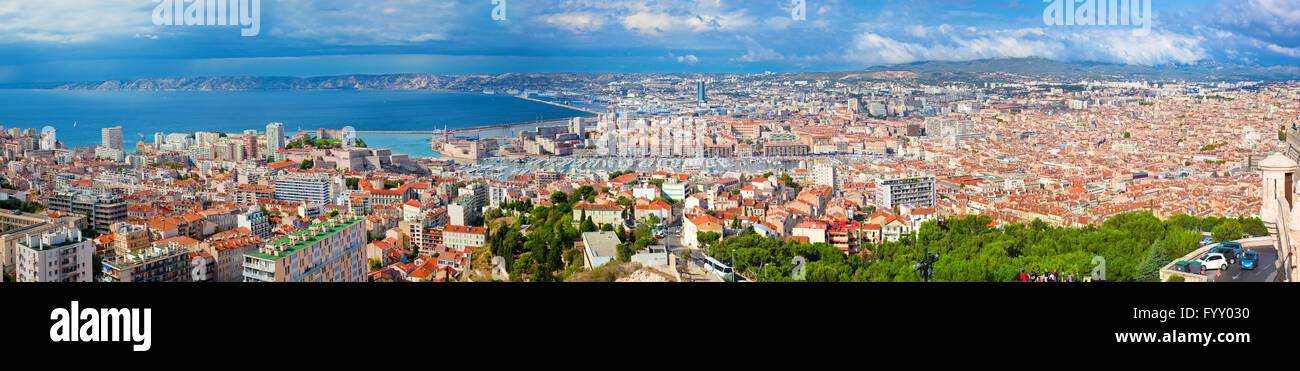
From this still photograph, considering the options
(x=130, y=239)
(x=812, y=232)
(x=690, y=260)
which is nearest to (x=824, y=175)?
(x=812, y=232)

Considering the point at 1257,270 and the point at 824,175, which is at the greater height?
the point at 824,175

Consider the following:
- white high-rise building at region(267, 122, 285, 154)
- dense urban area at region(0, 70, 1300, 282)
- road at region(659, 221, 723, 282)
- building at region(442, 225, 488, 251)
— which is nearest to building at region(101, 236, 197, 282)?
dense urban area at region(0, 70, 1300, 282)

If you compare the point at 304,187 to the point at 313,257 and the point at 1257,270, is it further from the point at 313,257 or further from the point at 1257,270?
the point at 1257,270

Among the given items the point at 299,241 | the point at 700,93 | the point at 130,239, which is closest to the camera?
the point at 299,241

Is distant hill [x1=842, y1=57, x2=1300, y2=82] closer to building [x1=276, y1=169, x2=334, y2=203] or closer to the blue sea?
the blue sea
